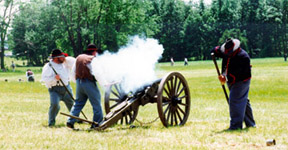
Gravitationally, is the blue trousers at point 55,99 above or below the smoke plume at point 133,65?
below

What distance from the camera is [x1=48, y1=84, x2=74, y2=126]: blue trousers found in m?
8.70

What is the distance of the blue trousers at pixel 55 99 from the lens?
8.70m

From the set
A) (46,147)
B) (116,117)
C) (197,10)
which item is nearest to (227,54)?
(116,117)

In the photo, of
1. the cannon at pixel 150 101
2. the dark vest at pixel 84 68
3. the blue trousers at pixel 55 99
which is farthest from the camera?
the blue trousers at pixel 55 99

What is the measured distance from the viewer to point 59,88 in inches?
349

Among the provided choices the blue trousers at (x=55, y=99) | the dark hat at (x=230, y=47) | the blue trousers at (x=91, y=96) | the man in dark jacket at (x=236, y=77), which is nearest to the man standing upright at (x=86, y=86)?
the blue trousers at (x=91, y=96)

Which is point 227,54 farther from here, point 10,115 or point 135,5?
point 135,5

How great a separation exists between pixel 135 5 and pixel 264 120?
51.5 meters

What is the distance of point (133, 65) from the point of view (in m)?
8.50

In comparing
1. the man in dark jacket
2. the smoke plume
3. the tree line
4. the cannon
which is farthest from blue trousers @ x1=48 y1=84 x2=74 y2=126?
the tree line

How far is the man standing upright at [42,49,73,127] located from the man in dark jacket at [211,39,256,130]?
330 centimetres

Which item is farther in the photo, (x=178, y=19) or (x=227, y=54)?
(x=178, y=19)

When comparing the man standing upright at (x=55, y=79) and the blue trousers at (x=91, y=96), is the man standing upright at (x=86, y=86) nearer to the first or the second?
the blue trousers at (x=91, y=96)

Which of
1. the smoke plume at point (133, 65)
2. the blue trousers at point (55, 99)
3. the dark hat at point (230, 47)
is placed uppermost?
the dark hat at point (230, 47)
